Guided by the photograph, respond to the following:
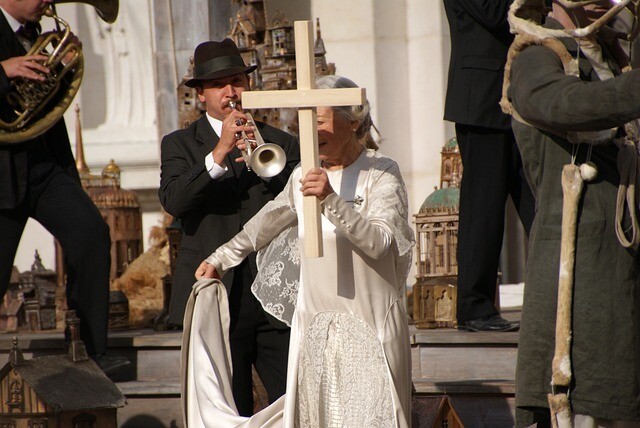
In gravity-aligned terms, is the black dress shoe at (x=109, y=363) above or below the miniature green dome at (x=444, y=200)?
below

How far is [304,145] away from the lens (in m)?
4.59

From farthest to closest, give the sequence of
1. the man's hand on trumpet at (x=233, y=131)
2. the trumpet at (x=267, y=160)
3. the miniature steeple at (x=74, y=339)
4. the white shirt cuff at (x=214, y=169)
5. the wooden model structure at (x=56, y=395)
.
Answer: the miniature steeple at (x=74, y=339) → the wooden model structure at (x=56, y=395) → the white shirt cuff at (x=214, y=169) → the man's hand on trumpet at (x=233, y=131) → the trumpet at (x=267, y=160)

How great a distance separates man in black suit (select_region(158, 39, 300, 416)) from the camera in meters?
5.61

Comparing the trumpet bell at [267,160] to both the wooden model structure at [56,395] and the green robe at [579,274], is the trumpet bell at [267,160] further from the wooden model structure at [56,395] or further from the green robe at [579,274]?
the wooden model structure at [56,395]

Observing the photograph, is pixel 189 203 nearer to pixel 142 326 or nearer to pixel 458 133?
pixel 458 133

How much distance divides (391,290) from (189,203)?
3.87ft

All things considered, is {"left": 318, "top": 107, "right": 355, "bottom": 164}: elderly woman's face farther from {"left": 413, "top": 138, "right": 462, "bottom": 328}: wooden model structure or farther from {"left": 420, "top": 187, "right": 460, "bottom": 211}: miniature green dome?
{"left": 420, "top": 187, "right": 460, "bottom": 211}: miniature green dome

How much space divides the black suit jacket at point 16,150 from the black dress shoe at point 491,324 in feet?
7.06

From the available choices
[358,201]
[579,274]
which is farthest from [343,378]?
[579,274]

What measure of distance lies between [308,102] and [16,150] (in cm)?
265

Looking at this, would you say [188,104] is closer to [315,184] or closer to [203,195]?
[203,195]

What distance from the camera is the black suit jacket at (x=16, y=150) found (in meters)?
6.76

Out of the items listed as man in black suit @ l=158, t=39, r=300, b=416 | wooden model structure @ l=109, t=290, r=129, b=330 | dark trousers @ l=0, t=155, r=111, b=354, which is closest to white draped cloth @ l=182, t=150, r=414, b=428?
man in black suit @ l=158, t=39, r=300, b=416

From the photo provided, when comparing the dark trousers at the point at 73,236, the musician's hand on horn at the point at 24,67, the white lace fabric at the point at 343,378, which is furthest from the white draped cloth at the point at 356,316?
the musician's hand on horn at the point at 24,67
